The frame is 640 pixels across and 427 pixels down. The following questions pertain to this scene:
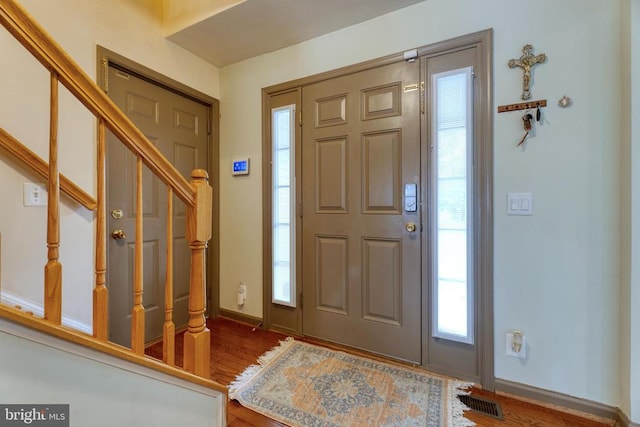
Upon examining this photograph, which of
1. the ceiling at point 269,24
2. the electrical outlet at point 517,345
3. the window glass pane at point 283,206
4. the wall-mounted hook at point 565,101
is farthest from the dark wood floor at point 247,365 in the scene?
the ceiling at point 269,24

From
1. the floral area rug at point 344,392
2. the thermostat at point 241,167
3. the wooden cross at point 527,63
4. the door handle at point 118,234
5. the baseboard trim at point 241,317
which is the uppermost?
the wooden cross at point 527,63

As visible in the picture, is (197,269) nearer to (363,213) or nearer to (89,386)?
(89,386)

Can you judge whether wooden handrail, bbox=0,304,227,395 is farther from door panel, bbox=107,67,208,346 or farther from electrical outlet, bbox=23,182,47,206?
door panel, bbox=107,67,208,346

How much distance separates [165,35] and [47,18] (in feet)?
2.44

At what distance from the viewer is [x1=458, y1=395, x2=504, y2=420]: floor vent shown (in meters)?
1.46

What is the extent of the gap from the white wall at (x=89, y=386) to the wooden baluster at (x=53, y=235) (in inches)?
3.1

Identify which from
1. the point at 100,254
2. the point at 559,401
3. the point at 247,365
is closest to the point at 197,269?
the point at 100,254

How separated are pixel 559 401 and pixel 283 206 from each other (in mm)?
2072

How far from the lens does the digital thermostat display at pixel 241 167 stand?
247 cm

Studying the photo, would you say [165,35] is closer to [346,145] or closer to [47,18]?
[47,18]

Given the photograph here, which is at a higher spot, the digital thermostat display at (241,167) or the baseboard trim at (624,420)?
the digital thermostat display at (241,167)

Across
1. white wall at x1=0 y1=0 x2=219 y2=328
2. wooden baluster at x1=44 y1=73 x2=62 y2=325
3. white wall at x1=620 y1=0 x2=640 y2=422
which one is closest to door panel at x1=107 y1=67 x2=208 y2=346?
white wall at x1=0 y1=0 x2=219 y2=328

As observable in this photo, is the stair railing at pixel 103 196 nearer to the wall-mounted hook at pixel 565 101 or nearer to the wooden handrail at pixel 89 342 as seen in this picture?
the wooden handrail at pixel 89 342

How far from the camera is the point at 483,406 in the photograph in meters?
1.51
